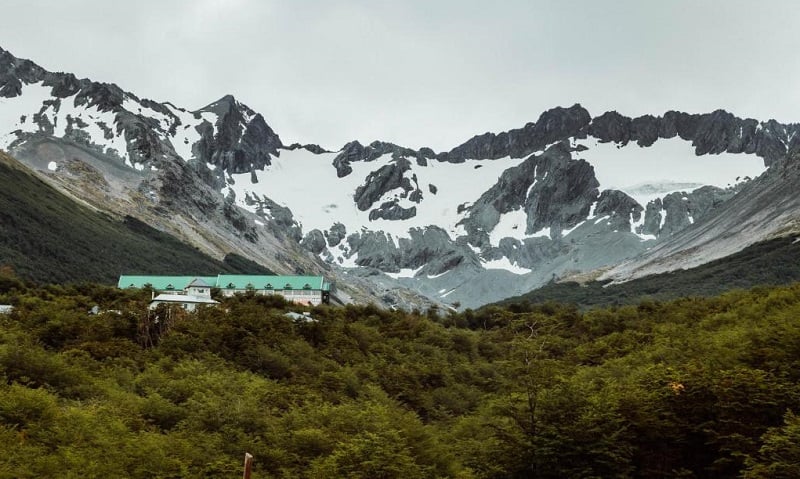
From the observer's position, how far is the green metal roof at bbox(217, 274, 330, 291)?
3765 inches

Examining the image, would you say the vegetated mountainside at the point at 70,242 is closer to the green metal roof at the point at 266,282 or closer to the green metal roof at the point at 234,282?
the green metal roof at the point at 234,282

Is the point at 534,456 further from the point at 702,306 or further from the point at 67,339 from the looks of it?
the point at 702,306

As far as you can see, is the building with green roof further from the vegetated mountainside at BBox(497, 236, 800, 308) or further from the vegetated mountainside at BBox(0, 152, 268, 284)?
→ the vegetated mountainside at BBox(497, 236, 800, 308)

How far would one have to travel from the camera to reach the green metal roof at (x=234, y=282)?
286 feet

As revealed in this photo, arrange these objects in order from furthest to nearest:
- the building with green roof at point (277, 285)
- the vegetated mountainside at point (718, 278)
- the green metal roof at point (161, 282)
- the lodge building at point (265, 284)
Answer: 1. the vegetated mountainside at point (718, 278)
2. the building with green roof at point (277, 285)
3. the lodge building at point (265, 284)
4. the green metal roof at point (161, 282)

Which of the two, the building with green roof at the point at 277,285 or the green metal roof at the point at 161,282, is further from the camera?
the building with green roof at the point at 277,285

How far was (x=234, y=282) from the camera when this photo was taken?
316 ft

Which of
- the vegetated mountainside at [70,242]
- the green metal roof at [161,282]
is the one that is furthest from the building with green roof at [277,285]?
the vegetated mountainside at [70,242]

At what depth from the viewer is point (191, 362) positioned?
101ft

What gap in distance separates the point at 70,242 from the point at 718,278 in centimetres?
13190

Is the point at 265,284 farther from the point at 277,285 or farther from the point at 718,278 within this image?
the point at 718,278

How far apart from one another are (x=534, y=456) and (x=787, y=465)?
5.94 meters

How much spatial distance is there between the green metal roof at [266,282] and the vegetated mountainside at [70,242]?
2982 centimetres

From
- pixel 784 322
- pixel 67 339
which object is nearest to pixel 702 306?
pixel 784 322
